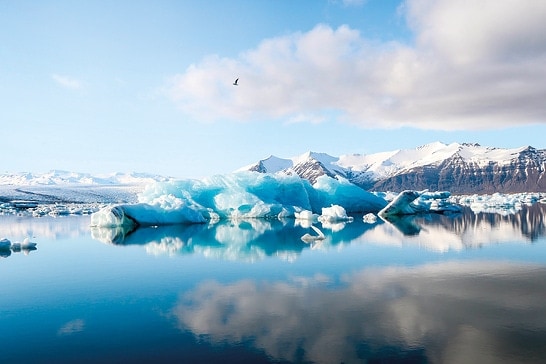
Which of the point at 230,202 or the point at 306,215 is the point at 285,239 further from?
the point at 230,202

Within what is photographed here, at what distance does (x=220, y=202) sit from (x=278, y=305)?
89.3 ft

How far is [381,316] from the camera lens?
8.44 m

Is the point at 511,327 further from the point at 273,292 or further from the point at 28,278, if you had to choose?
the point at 28,278

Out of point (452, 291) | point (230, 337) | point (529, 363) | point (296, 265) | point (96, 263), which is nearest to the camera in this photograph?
point (529, 363)

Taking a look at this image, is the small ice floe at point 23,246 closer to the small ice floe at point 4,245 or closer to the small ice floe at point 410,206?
the small ice floe at point 4,245

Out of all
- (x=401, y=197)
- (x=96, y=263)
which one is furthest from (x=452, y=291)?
(x=401, y=197)

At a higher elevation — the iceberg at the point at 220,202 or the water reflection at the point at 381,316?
the iceberg at the point at 220,202

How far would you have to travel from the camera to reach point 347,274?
12734 mm

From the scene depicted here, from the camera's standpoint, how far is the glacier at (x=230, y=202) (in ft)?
99.3

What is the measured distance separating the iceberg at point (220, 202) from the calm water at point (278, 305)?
11615 mm

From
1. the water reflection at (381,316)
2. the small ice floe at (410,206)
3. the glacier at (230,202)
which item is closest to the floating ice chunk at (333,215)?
the glacier at (230,202)

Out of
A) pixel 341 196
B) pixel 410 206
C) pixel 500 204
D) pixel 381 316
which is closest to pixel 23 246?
pixel 381 316

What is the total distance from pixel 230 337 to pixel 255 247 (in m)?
11.6

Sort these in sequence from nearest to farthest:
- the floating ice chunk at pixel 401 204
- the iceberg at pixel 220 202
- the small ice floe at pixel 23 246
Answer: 1. the small ice floe at pixel 23 246
2. the iceberg at pixel 220 202
3. the floating ice chunk at pixel 401 204
